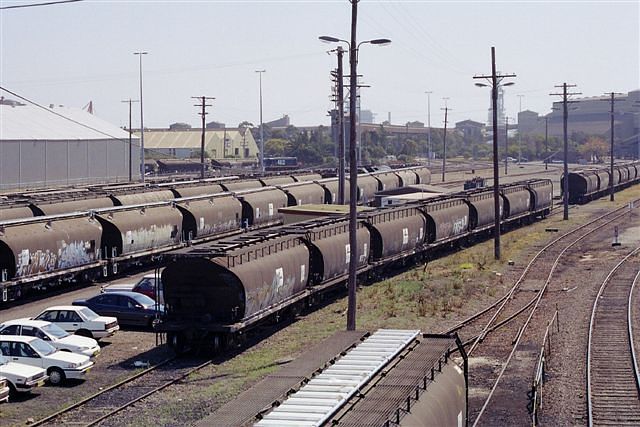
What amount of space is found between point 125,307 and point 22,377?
9065mm

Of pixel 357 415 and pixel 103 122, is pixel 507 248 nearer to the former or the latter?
pixel 357 415

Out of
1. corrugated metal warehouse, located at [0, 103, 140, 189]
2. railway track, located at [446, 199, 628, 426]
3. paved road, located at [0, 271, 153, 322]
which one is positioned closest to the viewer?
railway track, located at [446, 199, 628, 426]

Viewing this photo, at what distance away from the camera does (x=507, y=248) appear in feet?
183

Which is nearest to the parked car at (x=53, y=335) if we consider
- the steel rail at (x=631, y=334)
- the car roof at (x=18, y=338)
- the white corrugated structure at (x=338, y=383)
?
the car roof at (x=18, y=338)

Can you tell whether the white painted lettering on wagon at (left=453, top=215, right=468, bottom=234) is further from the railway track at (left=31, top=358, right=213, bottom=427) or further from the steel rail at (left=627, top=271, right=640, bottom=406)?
the railway track at (left=31, top=358, right=213, bottom=427)

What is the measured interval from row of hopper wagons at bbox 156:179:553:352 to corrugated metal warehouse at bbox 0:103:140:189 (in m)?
59.5

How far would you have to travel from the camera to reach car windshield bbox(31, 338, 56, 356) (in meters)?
25.1

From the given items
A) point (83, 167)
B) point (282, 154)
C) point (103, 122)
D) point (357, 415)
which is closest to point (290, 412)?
point (357, 415)

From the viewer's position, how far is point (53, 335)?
26875 millimetres

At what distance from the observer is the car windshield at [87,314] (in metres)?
29.7

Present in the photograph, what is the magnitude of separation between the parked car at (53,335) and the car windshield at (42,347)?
884 millimetres

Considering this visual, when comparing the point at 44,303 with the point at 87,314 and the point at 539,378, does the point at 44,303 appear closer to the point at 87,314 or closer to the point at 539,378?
the point at 87,314

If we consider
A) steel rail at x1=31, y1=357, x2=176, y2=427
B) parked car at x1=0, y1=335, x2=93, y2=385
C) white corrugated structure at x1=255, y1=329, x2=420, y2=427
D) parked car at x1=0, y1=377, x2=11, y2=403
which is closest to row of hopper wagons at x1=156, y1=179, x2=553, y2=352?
steel rail at x1=31, y1=357, x2=176, y2=427

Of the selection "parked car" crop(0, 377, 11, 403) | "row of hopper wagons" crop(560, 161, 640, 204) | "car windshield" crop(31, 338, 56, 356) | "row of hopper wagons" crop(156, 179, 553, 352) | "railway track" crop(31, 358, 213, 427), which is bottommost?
"railway track" crop(31, 358, 213, 427)
